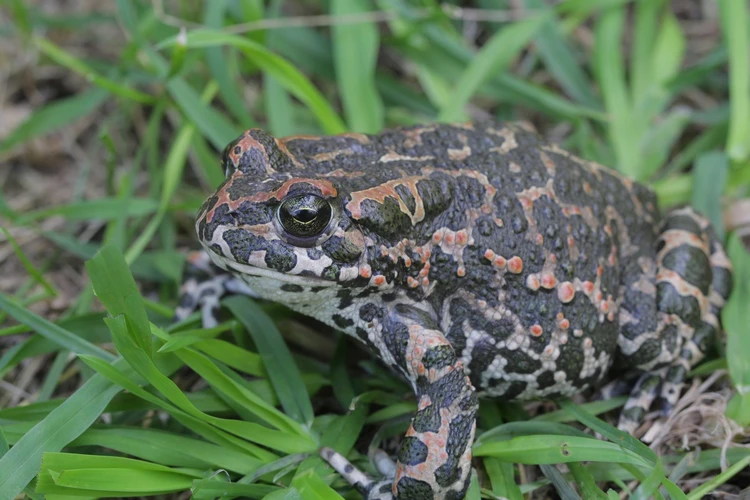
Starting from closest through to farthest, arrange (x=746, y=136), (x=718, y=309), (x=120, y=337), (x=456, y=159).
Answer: (x=120, y=337)
(x=456, y=159)
(x=718, y=309)
(x=746, y=136)

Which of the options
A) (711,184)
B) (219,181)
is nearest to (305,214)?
(219,181)

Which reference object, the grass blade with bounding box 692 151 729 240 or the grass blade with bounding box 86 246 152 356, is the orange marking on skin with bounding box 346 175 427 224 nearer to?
the grass blade with bounding box 86 246 152 356

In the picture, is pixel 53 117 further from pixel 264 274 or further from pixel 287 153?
pixel 264 274

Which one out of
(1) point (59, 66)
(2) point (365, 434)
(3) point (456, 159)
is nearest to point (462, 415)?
(2) point (365, 434)

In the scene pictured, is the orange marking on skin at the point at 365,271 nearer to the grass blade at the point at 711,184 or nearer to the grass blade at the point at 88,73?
the grass blade at the point at 88,73

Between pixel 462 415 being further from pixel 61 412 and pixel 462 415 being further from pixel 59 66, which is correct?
pixel 59 66

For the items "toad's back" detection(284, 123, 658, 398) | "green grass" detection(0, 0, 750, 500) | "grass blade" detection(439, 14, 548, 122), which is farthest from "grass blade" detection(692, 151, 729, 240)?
"grass blade" detection(439, 14, 548, 122)
